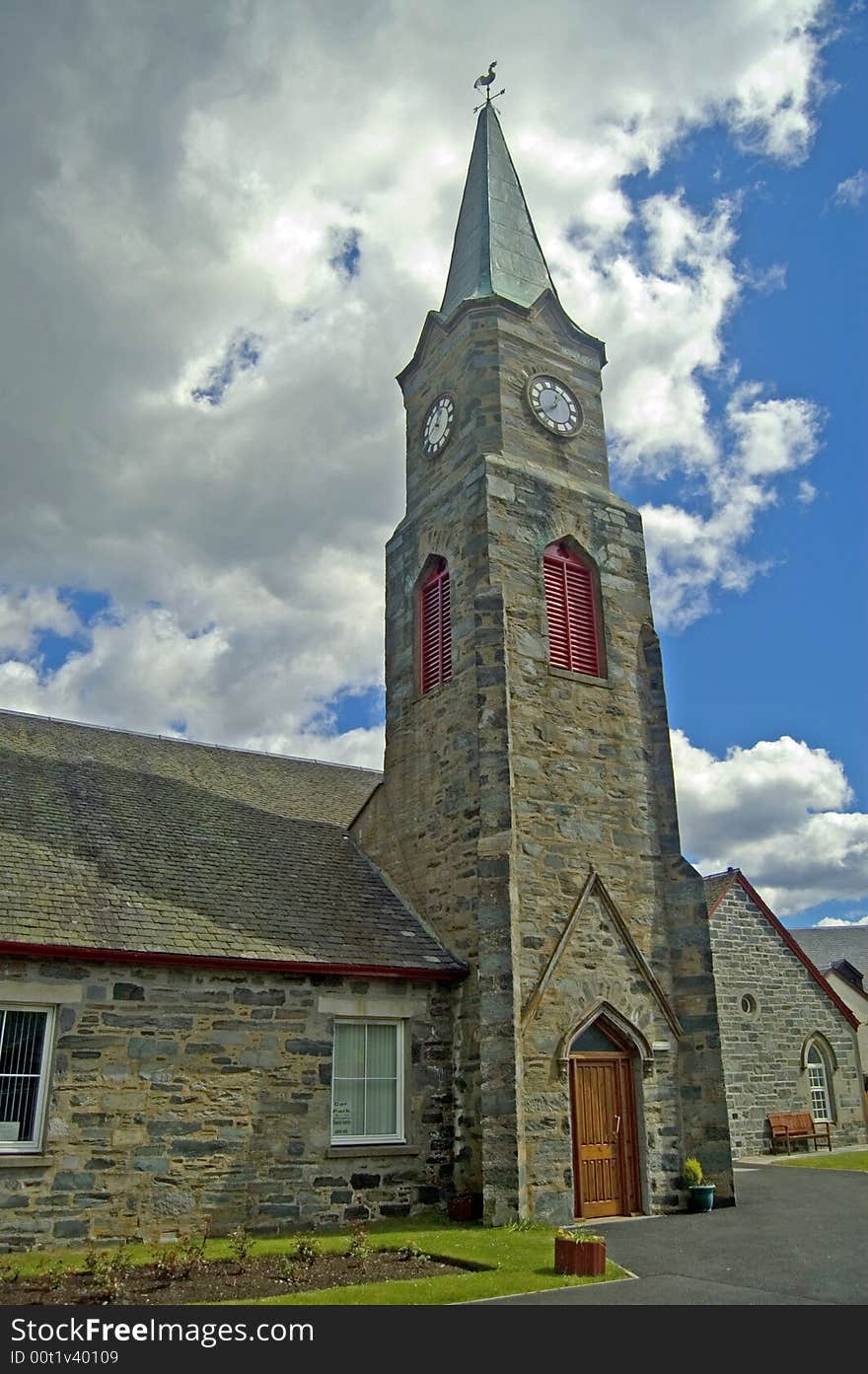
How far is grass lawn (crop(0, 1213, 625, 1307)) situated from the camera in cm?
952

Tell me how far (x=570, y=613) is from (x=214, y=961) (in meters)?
8.48

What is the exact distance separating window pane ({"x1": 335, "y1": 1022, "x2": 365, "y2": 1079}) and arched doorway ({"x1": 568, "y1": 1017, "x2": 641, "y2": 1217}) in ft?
10.0

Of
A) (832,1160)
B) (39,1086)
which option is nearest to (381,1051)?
(39,1086)

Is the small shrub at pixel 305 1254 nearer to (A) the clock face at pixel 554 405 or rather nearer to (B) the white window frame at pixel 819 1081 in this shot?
(A) the clock face at pixel 554 405

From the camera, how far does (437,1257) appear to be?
1148 cm

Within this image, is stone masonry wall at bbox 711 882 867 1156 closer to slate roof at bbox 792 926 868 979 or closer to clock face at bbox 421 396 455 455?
clock face at bbox 421 396 455 455

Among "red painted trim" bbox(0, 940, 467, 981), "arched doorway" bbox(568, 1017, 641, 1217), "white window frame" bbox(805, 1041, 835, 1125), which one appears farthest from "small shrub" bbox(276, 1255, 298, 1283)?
"white window frame" bbox(805, 1041, 835, 1125)

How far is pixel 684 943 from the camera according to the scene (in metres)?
16.5

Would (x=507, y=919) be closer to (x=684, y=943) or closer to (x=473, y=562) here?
(x=684, y=943)

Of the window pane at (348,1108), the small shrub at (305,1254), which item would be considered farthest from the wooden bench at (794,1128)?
the small shrub at (305,1254)

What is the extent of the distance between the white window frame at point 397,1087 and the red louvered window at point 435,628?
19.1 ft
